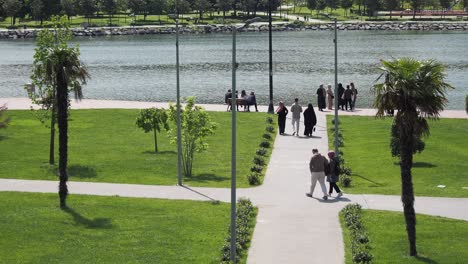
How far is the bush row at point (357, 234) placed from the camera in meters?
23.8

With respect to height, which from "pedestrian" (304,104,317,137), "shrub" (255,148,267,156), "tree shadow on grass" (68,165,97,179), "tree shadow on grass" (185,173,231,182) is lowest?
"tree shadow on grass" (185,173,231,182)

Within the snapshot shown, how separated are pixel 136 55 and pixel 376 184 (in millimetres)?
95077

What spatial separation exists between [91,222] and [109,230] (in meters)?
1.15

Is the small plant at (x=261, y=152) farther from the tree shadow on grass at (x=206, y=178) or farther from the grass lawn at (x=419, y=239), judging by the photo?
the grass lawn at (x=419, y=239)

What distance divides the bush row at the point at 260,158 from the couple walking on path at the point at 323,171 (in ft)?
9.47

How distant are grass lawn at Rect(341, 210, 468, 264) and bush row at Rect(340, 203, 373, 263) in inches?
6.7

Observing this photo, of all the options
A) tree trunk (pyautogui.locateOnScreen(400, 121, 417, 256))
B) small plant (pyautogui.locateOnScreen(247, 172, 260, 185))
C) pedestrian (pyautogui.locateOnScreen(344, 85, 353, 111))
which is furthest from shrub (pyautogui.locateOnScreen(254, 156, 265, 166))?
pedestrian (pyautogui.locateOnScreen(344, 85, 353, 111))

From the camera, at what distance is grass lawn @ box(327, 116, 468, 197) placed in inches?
1307

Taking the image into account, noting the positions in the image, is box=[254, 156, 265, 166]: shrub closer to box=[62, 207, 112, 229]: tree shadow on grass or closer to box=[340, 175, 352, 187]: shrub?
box=[340, 175, 352, 187]: shrub

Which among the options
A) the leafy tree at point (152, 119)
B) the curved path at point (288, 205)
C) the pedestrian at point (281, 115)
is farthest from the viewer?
the pedestrian at point (281, 115)

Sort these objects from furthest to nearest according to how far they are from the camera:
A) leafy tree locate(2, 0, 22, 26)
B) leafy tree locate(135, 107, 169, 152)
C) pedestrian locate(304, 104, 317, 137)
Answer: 1. leafy tree locate(2, 0, 22, 26)
2. pedestrian locate(304, 104, 317, 137)
3. leafy tree locate(135, 107, 169, 152)

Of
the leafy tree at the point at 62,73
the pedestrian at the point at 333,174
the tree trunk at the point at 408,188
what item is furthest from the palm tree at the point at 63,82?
the tree trunk at the point at 408,188

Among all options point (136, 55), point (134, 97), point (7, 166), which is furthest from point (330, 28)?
point (7, 166)

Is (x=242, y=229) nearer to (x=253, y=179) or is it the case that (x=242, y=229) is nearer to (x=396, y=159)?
(x=253, y=179)
